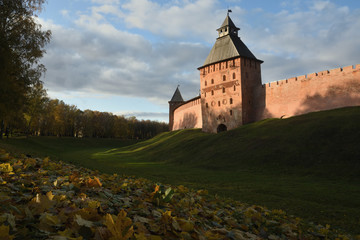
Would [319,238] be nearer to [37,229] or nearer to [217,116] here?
[37,229]

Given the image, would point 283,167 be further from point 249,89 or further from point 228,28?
point 228,28

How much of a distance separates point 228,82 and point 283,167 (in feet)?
85.4

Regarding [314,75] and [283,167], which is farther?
[314,75]

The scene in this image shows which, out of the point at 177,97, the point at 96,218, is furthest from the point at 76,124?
the point at 96,218

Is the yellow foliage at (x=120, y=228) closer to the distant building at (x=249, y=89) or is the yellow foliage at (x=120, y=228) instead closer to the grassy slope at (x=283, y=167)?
the grassy slope at (x=283, y=167)

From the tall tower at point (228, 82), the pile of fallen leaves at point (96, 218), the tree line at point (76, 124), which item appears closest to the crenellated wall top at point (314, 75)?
the tall tower at point (228, 82)

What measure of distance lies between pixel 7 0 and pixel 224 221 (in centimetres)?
2036

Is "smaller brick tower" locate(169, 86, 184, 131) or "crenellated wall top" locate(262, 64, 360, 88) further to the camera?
"smaller brick tower" locate(169, 86, 184, 131)

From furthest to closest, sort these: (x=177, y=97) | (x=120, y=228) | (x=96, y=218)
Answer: (x=177, y=97)
(x=96, y=218)
(x=120, y=228)

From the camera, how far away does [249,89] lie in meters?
41.8

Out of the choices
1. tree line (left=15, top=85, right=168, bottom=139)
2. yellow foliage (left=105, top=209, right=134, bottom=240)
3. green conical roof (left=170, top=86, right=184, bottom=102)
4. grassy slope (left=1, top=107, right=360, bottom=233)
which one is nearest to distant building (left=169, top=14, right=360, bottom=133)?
grassy slope (left=1, top=107, right=360, bottom=233)

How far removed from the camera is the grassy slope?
371 inches

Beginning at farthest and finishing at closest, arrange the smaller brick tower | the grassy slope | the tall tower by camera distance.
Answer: the smaller brick tower
the tall tower
the grassy slope

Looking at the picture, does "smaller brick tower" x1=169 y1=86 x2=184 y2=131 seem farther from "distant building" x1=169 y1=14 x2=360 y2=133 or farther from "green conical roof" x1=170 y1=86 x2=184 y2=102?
"distant building" x1=169 y1=14 x2=360 y2=133
